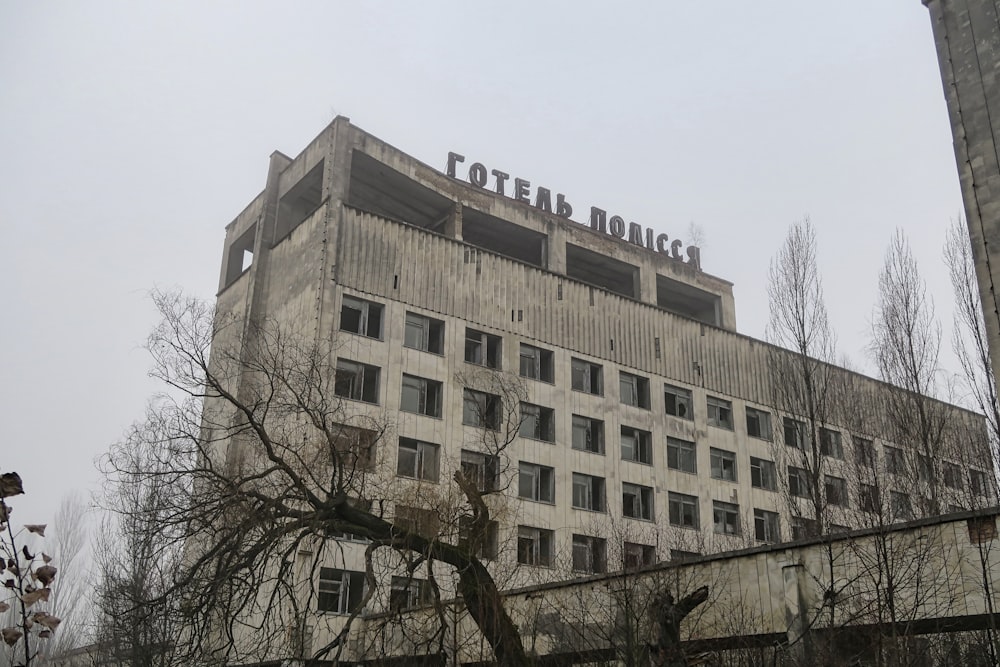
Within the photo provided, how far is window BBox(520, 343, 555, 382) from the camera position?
124ft

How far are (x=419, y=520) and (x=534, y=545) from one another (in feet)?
57.1

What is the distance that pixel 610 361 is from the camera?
133ft

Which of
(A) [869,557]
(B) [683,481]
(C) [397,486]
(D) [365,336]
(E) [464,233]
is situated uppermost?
(E) [464,233]

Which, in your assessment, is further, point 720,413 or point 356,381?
point 720,413

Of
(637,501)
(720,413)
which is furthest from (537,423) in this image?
(720,413)

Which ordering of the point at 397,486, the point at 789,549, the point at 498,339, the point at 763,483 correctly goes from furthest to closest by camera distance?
the point at 763,483 → the point at 498,339 → the point at 397,486 → the point at 789,549

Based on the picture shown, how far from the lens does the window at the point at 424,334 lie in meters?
34.8

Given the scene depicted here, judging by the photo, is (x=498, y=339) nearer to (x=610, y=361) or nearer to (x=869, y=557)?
(x=610, y=361)

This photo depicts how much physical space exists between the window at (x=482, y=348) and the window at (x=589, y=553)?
25.7 ft

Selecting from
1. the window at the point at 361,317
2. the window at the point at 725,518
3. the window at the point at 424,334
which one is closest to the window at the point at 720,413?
the window at the point at 725,518

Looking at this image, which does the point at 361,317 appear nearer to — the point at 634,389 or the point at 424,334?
the point at 424,334

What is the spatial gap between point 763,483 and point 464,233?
18.8m

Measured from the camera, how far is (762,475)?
43.9 metres

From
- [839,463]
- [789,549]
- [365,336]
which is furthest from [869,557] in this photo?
[839,463]
